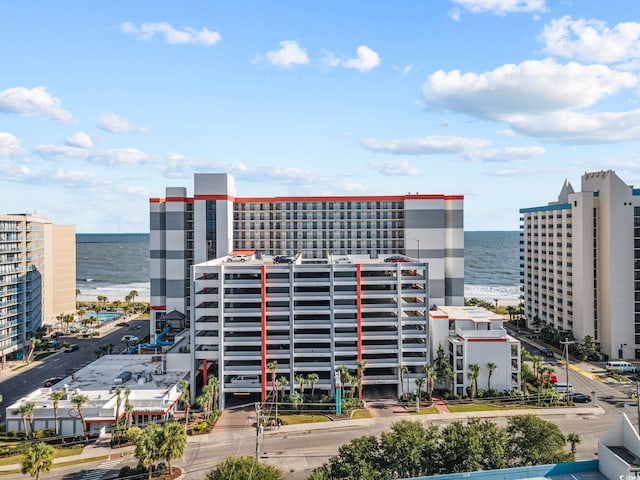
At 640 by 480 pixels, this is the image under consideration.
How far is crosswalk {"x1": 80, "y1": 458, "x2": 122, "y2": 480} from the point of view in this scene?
51803mm

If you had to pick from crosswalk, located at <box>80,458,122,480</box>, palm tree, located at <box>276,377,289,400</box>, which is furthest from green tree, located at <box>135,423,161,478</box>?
palm tree, located at <box>276,377,289,400</box>

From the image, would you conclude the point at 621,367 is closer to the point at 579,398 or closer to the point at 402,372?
the point at 579,398

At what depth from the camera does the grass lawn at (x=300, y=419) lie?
67.1 m

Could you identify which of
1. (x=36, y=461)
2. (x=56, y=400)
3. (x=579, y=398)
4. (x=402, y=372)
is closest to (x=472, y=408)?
(x=402, y=372)

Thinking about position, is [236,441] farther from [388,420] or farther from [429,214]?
[429,214]

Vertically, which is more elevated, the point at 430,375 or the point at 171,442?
the point at 430,375

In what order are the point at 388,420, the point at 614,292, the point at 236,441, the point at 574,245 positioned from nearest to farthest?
the point at 236,441 → the point at 388,420 → the point at 614,292 → the point at 574,245

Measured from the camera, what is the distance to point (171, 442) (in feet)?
165

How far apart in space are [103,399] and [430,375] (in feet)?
148

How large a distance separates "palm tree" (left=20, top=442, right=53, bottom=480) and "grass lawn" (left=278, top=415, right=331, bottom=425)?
93.8 feet

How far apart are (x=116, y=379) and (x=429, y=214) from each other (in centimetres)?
6941

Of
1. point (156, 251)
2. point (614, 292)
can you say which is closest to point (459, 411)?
point (614, 292)

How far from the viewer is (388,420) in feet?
220

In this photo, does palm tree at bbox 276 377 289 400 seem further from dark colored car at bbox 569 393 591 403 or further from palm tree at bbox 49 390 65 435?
dark colored car at bbox 569 393 591 403
